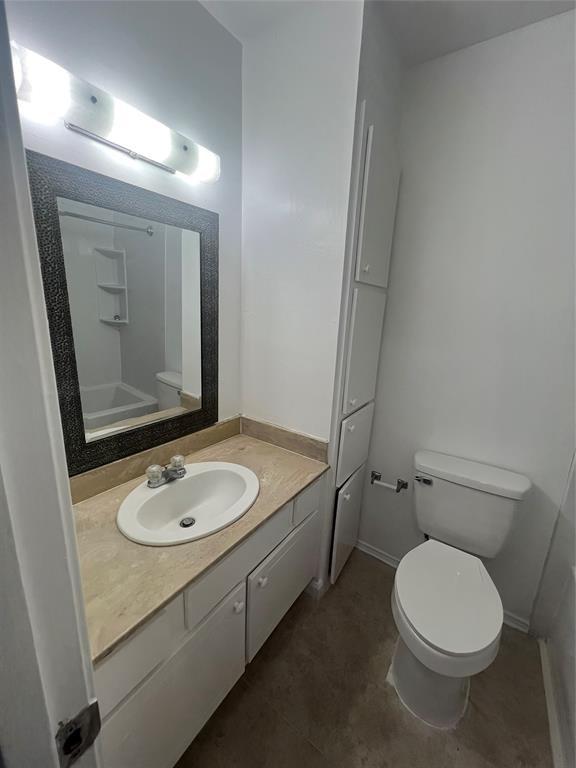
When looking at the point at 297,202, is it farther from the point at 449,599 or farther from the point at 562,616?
the point at 562,616

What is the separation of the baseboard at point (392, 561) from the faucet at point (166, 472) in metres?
1.34

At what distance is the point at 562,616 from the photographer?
1.39 metres

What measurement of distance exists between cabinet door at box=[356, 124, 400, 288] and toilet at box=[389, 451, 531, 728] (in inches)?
37.2

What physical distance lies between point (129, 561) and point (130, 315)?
824 mm

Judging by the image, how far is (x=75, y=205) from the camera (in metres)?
1.00

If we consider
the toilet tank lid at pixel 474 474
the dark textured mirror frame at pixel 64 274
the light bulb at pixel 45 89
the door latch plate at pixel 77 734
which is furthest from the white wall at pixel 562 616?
the light bulb at pixel 45 89

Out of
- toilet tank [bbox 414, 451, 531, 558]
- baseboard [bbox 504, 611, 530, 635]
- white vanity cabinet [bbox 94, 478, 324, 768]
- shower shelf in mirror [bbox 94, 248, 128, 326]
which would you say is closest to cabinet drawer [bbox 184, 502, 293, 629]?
white vanity cabinet [bbox 94, 478, 324, 768]

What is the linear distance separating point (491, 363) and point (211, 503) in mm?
1364

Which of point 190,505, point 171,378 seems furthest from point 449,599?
point 171,378

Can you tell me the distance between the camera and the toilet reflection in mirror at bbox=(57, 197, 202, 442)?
1058 mm

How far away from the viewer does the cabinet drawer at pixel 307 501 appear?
1.35 metres

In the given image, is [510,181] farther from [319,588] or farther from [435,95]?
[319,588]

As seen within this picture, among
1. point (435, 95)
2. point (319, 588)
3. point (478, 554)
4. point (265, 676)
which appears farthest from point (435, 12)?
point (265, 676)

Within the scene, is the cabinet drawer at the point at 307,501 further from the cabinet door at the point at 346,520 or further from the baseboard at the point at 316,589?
the baseboard at the point at 316,589
